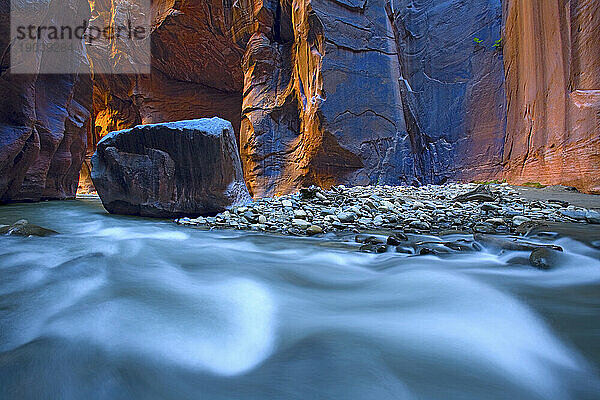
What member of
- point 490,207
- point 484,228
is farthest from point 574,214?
point 484,228

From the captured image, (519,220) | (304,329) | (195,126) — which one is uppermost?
(195,126)

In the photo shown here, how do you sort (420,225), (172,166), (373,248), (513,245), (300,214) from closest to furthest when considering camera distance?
(513,245) → (373,248) → (420,225) → (300,214) → (172,166)

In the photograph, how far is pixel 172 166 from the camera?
4.02 metres

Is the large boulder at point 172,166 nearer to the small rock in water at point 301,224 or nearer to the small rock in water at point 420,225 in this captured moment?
the small rock in water at point 301,224

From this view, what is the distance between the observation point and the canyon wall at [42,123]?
5070 mm

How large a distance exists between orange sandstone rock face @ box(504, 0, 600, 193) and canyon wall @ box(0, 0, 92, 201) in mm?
7698

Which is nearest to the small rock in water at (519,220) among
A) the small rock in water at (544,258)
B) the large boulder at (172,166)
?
the small rock in water at (544,258)

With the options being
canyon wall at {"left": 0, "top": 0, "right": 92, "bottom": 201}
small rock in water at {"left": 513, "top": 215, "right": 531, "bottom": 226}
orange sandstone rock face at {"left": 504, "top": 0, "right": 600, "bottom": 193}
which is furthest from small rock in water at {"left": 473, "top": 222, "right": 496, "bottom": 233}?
canyon wall at {"left": 0, "top": 0, "right": 92, "bottom": 201}

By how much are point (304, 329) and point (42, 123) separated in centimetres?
868

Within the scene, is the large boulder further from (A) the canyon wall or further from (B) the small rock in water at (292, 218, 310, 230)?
(A) the canyon wall

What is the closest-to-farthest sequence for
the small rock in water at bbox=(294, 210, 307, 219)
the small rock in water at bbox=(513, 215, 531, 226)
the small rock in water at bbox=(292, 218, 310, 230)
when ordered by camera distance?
the small rock in water at bbox=(513, 215, 531, 226) → the small rock in water at bbox=(292, 218, 310, 230) → the small rock in water at bbox=(294, 210, 307, 219)

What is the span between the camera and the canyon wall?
507 cm

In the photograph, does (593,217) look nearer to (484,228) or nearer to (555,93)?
(484,228)

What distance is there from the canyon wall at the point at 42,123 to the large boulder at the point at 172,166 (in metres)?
2.25
